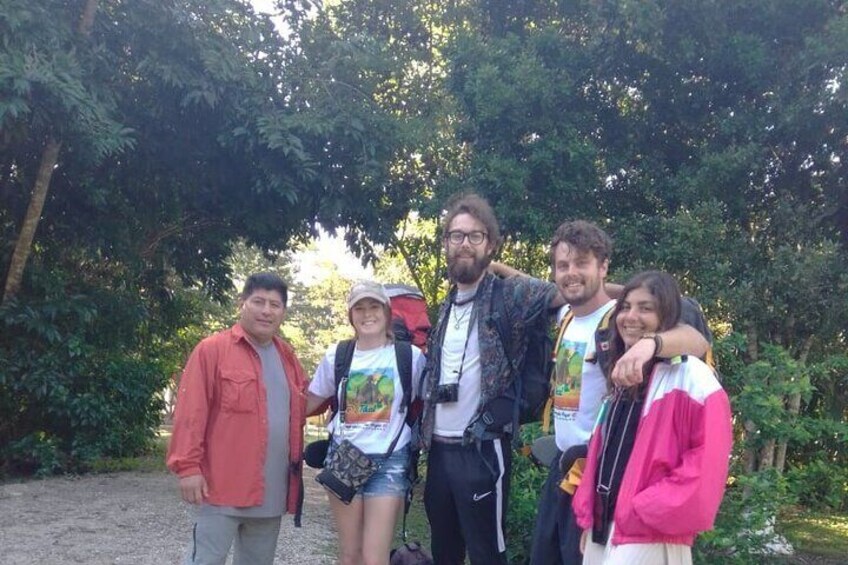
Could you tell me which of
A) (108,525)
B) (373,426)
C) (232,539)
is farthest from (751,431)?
(108,525)

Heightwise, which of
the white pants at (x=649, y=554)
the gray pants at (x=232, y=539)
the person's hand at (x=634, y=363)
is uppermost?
the person's hand at (x=634, y=363)

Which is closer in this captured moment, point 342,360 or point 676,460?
point 676,460

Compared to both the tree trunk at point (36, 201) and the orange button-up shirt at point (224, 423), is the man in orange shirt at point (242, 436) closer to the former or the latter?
the orange button-up shirt at point (224, 423)

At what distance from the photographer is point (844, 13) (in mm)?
8148

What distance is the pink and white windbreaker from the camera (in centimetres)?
281

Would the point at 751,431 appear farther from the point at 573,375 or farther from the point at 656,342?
the point at 656,342

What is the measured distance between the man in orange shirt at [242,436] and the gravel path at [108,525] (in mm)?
2843

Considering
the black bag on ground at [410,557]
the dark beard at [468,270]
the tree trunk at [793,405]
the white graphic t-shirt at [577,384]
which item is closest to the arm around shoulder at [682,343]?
the white graphic t-shirt at [577,384]

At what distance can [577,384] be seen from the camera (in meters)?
3.55

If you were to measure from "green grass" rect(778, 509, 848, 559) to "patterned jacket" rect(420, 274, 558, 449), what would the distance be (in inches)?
133

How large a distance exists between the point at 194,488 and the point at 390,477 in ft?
2.84

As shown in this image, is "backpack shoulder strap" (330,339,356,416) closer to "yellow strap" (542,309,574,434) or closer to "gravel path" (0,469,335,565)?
"yellow strap" (542,309,574,434)

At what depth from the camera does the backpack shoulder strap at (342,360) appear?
4279 mm

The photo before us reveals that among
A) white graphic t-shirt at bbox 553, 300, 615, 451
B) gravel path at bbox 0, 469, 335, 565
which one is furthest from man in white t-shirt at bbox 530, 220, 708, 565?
gravel path at bbox 0, 469, 335, 565
